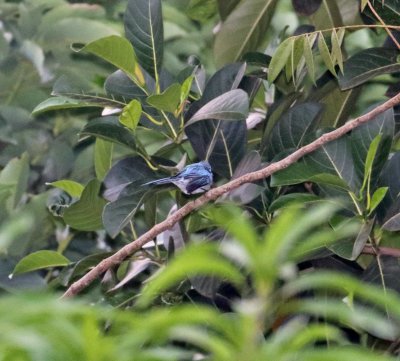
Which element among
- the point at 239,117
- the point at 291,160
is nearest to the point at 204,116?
the point at 239,117

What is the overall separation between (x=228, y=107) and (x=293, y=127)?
160 mm

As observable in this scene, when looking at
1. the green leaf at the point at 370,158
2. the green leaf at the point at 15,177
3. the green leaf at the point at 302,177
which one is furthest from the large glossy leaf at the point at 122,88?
the green leaf at the point at 15,177

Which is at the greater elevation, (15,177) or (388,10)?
(388,10)

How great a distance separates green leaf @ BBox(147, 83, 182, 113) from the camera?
5.52 ft

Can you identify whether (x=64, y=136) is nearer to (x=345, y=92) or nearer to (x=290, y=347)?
(x=345, y=92)

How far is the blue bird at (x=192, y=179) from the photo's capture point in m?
1.65

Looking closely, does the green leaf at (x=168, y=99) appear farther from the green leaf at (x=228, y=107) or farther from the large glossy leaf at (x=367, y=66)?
the large glossy leaf at (x=367, y=66)

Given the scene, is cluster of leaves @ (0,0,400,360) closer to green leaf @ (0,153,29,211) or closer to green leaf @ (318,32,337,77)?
green leaf @ (318,32,337,77)

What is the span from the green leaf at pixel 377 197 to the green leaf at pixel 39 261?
1.95 ft

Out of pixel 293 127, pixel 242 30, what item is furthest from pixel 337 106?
pixel 242 30

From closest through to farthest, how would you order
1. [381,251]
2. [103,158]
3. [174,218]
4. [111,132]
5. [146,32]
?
[174,218] < [381,251] < [111,132] < [146,32] < [103,158]

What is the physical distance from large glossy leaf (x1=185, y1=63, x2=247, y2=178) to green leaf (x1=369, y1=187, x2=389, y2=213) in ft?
0.98

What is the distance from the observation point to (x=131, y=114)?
1.70m

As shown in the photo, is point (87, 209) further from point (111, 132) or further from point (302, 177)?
point (302, 177)
